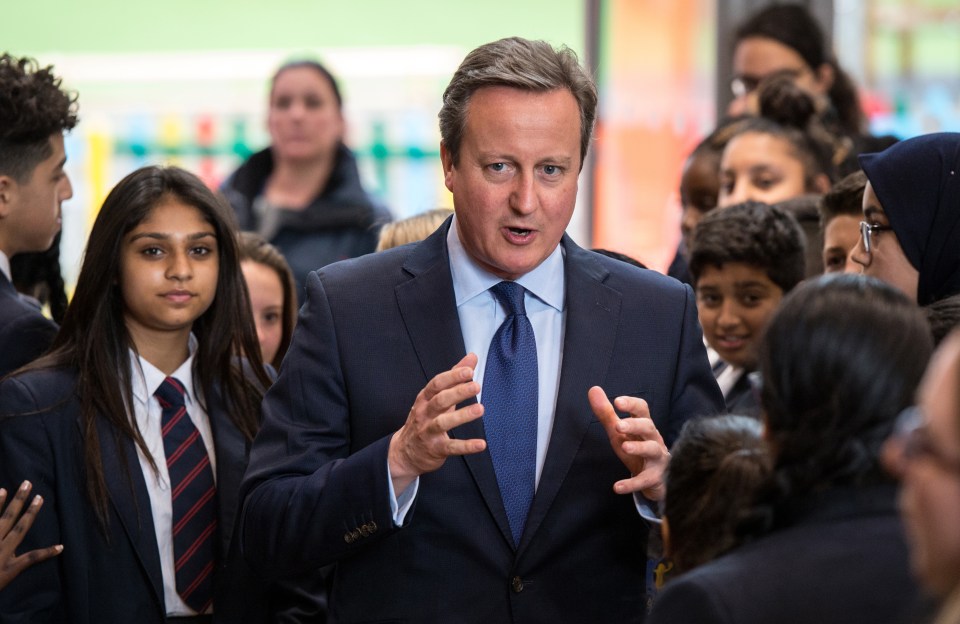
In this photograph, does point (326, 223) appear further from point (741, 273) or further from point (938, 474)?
point (938, 474)

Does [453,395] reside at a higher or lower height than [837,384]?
lower

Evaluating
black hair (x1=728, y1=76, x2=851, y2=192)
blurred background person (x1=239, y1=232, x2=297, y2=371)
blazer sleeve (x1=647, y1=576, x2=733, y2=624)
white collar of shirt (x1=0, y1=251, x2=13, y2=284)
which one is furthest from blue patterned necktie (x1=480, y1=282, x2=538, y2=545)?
black hair (x1=728, y1=76, x2=851, y2=192)

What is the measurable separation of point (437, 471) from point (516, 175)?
495 mm

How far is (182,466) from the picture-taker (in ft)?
8.68

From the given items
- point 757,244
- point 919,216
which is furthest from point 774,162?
point 919,216

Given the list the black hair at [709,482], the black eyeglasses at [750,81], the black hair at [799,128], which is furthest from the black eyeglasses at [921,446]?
the black eyeglasses at [750,81]

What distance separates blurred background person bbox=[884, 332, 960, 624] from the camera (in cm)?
116

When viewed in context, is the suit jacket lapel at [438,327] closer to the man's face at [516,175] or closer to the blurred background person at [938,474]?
the man's face at [516,175]

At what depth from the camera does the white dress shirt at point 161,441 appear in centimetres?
257

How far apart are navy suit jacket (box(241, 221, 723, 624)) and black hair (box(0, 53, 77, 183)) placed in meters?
1.14

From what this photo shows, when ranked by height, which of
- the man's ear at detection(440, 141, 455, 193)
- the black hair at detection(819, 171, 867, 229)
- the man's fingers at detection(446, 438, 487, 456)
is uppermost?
the man's ear at detection(440, 141, 455, 193)

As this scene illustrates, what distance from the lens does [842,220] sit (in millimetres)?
2857

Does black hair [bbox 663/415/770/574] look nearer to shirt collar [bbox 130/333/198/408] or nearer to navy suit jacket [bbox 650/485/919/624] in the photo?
navy suit jacket [bbox 650/485/919/624]

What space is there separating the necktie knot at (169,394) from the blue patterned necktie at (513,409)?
0.82 meters
